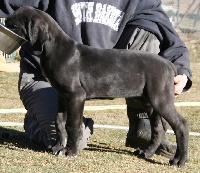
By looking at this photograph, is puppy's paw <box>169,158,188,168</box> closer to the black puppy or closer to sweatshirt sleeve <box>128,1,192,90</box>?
the black puppy

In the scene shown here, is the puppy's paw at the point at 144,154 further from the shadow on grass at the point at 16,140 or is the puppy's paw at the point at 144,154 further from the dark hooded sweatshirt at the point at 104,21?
the shadow on grass at the point at 16,140

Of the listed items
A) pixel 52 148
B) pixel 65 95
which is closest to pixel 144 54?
pixel 65 95

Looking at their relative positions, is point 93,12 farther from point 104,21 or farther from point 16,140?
point 16,140

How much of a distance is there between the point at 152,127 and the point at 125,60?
0.79 meters

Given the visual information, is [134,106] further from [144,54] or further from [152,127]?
[144,54]

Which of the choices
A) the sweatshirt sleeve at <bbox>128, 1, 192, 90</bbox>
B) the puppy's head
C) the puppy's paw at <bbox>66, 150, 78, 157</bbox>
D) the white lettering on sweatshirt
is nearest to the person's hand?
the sweatshirt sleeve at <bbox>128, 1, 192, 90</bbox>

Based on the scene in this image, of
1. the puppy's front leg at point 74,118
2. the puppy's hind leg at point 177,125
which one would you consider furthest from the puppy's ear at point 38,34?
the puppy's hind leg at point 177,125

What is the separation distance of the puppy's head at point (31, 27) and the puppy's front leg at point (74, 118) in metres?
0.47

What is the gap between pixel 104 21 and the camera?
18.5 feet

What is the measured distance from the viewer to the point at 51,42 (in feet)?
15.7

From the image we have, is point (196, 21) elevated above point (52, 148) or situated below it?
below

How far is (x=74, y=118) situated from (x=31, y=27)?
833 millimetres

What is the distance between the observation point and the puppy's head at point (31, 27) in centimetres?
464

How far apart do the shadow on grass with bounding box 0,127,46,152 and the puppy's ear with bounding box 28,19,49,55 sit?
3.68 ft
